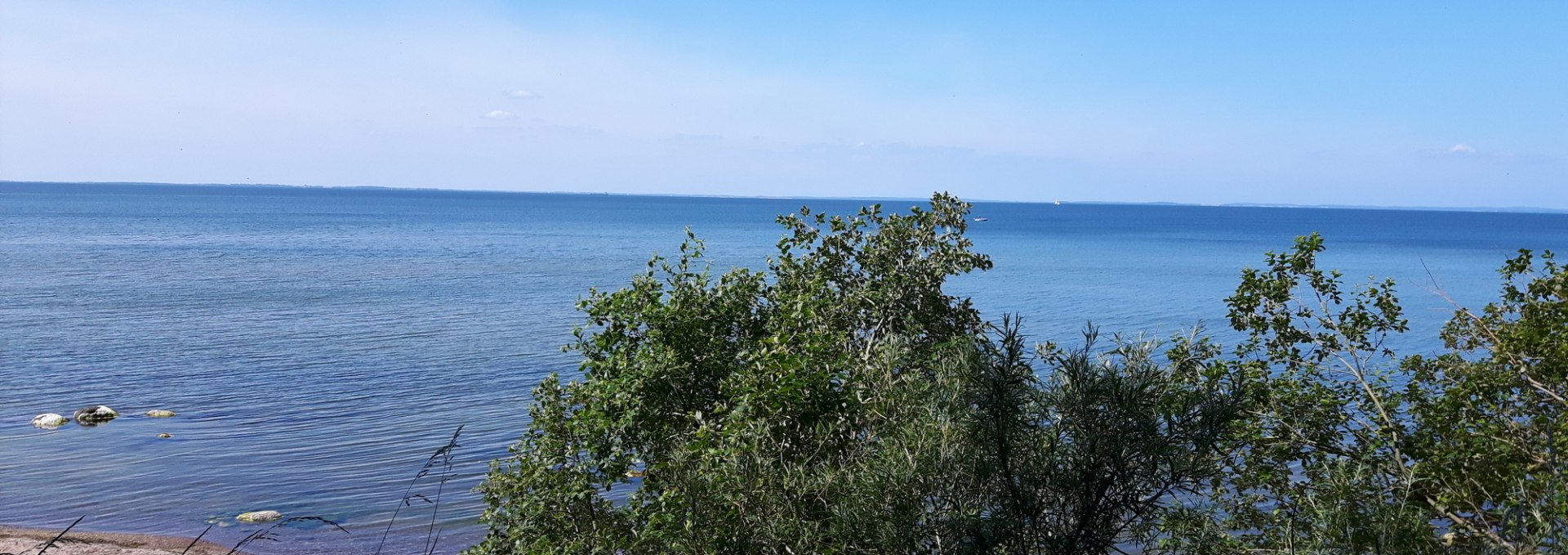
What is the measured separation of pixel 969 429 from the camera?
6.98 meters

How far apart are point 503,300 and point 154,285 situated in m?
22.5

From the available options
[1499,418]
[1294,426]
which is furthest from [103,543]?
[1499,418]

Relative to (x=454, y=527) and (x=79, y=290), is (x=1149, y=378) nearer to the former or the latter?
(x=454, y=527)

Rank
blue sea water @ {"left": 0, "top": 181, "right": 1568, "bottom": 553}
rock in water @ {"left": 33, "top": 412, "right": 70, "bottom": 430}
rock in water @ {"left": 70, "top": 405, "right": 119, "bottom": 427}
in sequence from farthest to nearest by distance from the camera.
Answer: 1. rock in water @ {"left": 70, "top": 405, "right": 119, "bottom": 427}
2. rock in water @ {"left": 33, "top": 412, "right": 70, "bottom": 430}
3. blue sea water @ {"left": 0, "top": 181, "right": 1568, "bottom": 553}

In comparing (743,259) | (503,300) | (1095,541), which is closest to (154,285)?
(503,300)

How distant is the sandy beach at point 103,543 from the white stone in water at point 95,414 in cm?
903

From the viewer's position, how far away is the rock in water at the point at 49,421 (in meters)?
28.9

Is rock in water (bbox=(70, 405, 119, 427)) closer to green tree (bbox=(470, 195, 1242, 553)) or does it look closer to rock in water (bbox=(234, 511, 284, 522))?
rock in water (bbox=(234, 511, 284, 522))

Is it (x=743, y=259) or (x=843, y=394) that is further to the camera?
(x=743, y=259)

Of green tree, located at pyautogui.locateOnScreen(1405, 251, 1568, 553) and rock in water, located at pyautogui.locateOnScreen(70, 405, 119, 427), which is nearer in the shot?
green tree, located at pyautogui.locateOnScreen(1405, 251, 1568, 553)

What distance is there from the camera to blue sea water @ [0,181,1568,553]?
23875mm

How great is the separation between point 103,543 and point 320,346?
22887 mm

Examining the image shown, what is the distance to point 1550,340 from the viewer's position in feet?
34.2

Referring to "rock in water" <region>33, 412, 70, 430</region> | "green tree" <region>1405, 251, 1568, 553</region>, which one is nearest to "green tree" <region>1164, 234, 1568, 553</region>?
"green tree" <region>1405, 251, 1568, 553</region>
